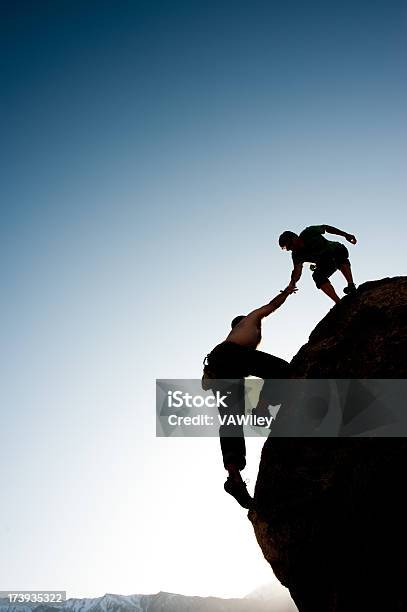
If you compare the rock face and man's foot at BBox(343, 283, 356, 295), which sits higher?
man's foot at BBox(343, 283, 356, 295)

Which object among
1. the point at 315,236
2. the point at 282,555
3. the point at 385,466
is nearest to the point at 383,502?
the point at 385,466

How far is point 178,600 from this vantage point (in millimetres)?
199250

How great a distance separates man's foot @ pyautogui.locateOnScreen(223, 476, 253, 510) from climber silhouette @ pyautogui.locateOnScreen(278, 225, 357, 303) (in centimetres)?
491

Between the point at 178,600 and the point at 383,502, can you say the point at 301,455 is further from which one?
the point at 178,600

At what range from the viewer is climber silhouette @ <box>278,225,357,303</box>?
444 inches

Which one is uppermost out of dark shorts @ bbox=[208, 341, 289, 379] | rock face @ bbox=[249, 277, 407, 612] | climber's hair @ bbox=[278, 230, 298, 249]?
climber's hair @ bbox=[278, 230, 298, 249]

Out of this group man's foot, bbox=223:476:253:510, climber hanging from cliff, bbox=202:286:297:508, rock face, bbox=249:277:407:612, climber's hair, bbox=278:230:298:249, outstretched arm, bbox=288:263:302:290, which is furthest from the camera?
climber's hair, bbox=278:230:298:249

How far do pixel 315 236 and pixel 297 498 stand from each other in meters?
6.43

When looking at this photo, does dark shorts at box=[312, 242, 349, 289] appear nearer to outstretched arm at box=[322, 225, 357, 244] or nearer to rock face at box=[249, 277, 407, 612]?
outstretched arm at box=[322, 225, 357, 244]

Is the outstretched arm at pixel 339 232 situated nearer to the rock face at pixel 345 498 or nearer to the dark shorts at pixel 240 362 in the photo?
the rock face at pixel 345 498

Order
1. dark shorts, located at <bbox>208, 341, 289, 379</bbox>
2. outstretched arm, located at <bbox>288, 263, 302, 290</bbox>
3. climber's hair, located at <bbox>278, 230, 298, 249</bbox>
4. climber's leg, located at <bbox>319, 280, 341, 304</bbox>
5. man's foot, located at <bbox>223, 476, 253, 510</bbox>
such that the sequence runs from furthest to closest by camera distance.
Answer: climber's hair, located at <bbox>278, 230, 298, 249</bbox> < climber's leg, located at <bbox>319, 280, 341, 304</bbox> < outstretched arm, located at <bbox>288, 263, 302, 290</bbox> < dark shorts, located at <bbox>208, 341, 289, 379</bbox> < man's foot, located at <bbox>223, 476, 253, 510</bbox>

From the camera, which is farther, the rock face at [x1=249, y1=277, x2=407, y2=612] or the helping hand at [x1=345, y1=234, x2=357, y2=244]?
the helping hand at [x1=345, y1=234, x2=357, y2=244]

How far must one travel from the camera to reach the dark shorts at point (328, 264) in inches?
446

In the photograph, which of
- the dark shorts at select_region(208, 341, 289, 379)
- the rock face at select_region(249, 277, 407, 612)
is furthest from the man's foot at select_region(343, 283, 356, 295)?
the dark shorts at select_region(208, 341, 289, 379)
